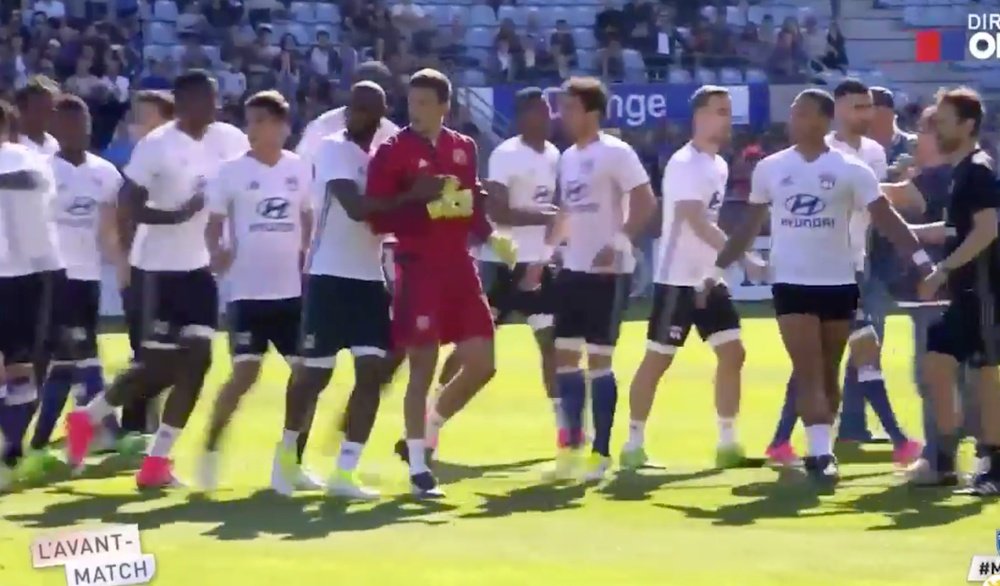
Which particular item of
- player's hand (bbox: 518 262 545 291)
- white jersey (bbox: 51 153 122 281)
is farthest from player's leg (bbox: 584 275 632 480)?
white jersey (bbox: 51 153 122 281)

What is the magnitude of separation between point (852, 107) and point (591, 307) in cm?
197

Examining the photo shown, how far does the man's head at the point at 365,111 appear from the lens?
927cm

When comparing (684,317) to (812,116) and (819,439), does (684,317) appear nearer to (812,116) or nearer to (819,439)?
(819,439)

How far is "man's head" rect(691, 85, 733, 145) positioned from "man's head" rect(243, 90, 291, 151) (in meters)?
2.42

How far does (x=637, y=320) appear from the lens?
23375 mm

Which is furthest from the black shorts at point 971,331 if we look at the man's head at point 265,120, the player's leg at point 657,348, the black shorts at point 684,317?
the man's head at point 265,120

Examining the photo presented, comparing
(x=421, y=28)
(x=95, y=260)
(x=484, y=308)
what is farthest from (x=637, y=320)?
(x=484, y=308)

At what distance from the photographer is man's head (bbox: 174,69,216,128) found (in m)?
10.0

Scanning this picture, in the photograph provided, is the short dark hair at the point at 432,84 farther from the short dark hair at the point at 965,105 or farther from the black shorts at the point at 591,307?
the short dark hair at the point at 965,105

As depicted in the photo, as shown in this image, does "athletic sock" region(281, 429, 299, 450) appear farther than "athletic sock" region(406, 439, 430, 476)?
Yes

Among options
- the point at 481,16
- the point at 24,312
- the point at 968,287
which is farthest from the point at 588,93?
the point at 481,16

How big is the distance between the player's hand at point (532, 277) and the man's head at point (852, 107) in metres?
2.02

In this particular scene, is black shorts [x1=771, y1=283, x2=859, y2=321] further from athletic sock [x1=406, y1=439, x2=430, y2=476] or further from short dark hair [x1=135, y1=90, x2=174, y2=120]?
short dark hair [x1=135, y1=90, x2=174, y2=120]

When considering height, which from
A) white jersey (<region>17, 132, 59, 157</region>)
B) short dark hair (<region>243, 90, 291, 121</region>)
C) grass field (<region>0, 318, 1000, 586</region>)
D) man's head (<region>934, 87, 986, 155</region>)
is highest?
short dark hair (<region>243, 90, 291, 121</region>)
